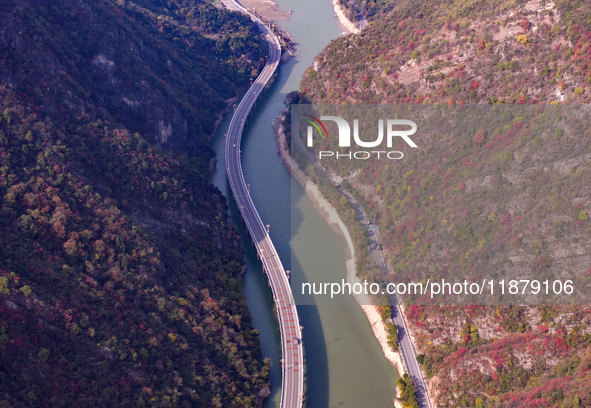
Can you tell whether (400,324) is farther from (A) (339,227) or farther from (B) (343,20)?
(B) (343,20)

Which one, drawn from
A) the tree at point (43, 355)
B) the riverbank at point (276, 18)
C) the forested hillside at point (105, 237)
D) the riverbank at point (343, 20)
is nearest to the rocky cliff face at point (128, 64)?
the forested hillside at point (105, 237)

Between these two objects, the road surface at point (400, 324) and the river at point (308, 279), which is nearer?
the road surface at point (400, 324)

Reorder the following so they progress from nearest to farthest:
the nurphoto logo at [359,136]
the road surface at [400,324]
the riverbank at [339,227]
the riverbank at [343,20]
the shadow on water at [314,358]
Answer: the road surface at [400,324], the shadow on water at [314,358], the riverbank at [339,227], the nurphoto logo at [359,136], the riverbank at [343,20]

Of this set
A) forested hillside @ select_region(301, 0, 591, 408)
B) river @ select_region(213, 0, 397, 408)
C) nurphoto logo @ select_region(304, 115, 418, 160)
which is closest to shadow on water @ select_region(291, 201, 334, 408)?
river @ select_region(213, 0, 397, 408)

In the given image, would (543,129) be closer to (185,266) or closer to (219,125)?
(185,266)

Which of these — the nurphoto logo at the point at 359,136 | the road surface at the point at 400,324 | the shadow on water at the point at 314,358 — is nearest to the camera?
the road surface at the point at 400,324

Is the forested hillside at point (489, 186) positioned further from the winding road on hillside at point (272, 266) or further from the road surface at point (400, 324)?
the winding road on hillside at point (272, 266)

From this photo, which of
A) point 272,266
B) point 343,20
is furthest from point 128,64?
point 343,20
